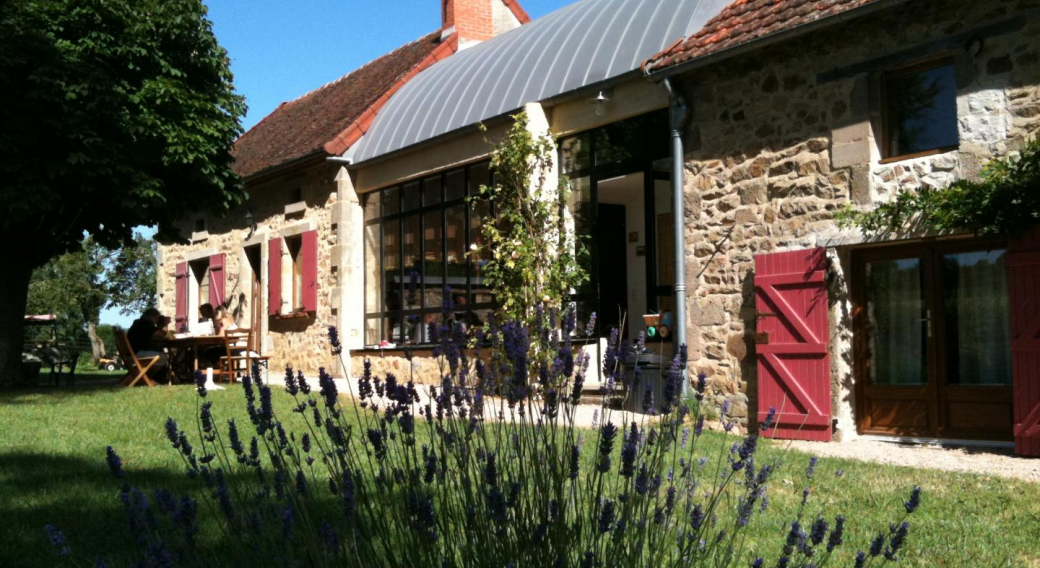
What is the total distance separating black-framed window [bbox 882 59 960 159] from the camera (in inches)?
315

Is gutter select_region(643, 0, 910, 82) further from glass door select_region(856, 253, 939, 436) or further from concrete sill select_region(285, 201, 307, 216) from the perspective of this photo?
concrete sill select_region(285, 201, 307, 216)

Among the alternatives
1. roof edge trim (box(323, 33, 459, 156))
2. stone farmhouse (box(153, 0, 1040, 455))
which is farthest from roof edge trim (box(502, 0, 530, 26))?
stone farmhouse (box(153, 0, 1040, 455))

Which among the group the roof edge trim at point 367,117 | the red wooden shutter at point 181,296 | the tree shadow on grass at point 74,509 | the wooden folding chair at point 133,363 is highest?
the roof edge trim at point 367,117

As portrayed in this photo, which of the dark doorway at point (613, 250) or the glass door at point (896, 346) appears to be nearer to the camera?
the glass door at point (896, 346)

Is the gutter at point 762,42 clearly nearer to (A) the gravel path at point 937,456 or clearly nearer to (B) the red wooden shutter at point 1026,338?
(B) the red wooden shutter at point 1026,338

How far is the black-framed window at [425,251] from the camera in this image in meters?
13.0

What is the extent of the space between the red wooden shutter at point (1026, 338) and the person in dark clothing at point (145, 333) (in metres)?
10.1

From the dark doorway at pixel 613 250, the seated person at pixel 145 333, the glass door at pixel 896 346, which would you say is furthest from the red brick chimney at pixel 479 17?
the glass door at pixel 896 346

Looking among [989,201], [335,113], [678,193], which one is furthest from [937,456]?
[335,113]

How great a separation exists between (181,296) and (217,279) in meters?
2.03

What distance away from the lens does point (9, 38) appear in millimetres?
11547

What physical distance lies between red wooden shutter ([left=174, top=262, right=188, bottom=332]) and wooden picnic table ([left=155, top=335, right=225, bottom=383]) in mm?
5859

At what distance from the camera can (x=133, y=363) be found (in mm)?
12914

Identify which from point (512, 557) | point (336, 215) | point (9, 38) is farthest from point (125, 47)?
point (512, 557)
